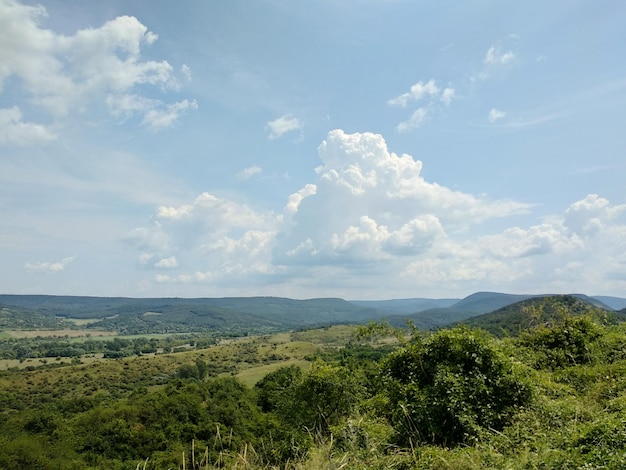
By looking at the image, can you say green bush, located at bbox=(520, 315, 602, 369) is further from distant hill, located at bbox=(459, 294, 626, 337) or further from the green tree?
the green tree

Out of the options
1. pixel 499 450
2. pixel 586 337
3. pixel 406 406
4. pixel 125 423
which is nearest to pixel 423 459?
pixel 499 450

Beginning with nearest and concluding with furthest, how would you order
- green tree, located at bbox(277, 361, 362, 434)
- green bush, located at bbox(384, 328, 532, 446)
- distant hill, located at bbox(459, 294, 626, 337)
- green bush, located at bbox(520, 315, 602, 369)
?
green bush, located at bbox(384, 328, 532, 446) → green bush, located at bbox(520, 315, 602, 369) → distant hill, located at bbox(459, 294, 626, 337) → green tree, located at bbox(277, 361, 362, 434)

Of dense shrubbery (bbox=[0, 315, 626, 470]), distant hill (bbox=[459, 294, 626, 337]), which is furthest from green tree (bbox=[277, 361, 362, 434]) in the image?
distant hill (bbox=[459, 294, 626, 337])

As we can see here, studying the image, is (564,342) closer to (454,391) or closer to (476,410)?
(476,410)

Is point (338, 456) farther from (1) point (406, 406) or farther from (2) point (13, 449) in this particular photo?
(2) point (13, 449)

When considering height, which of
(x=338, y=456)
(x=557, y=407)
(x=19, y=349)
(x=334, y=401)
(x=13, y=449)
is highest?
(x=557, y=407)

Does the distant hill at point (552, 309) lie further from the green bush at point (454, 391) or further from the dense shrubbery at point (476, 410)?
the green bush at point (454, 391)

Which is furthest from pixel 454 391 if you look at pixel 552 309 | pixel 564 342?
pixel 552 309

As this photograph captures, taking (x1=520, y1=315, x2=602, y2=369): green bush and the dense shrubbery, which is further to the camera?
(x1=520, y1=315, x2=602, y2=369): green bush

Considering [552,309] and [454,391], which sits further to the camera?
[552,309]

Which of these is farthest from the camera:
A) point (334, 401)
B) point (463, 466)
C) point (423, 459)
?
point (334, 401)

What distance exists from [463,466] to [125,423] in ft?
204

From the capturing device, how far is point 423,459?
22.2 feet

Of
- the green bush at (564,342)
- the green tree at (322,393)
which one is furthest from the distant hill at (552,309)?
the green tree at (322,393)
